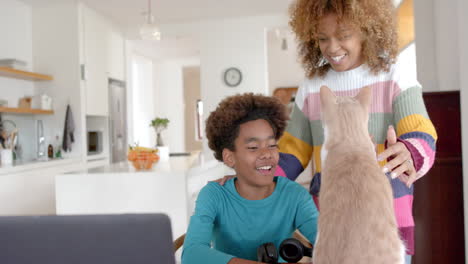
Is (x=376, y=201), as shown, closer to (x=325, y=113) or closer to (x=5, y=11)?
(x=325, y=113)

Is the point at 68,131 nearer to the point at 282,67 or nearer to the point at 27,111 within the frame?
the point at 27,111

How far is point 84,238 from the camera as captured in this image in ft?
1.99

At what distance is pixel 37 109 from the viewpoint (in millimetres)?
4613

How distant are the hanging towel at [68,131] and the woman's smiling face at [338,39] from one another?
445 centimetres

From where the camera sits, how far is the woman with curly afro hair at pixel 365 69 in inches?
36.6

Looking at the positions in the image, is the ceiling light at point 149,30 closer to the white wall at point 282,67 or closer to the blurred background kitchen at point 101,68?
the blurred background kitchen at point 101,68

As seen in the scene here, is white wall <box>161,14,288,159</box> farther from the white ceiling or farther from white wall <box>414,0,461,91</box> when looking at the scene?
white wall <box>414,0,461,91</box>

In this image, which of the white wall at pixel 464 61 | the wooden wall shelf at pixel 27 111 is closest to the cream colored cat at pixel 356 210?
the white wall at pixel 464 61

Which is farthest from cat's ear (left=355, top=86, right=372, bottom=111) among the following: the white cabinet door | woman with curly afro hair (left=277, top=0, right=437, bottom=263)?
the white cabinet door

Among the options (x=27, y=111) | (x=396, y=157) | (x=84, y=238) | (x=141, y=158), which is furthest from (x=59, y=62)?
(x=396, y=157)

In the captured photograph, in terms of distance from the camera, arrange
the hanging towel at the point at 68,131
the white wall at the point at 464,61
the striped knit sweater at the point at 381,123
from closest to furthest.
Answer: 1. the striped knit sweater at the point at 381,123
2. the white wall at the point at 464,61
3. the hanging towel at the point at 68,131

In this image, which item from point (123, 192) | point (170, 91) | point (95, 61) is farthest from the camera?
point (170, 91)

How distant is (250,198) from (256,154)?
14 cm

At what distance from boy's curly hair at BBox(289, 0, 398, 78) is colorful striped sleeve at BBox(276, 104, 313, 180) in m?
0.15
